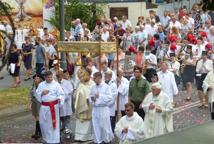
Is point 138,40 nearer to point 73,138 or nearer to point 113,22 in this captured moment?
point 113,22

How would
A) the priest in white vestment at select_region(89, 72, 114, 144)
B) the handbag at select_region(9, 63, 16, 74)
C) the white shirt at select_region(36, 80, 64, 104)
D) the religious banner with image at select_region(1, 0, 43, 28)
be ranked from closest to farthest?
the priest in white vestment at select_region(89, 72, 114, 144) → the white shirt at select_region(36, 80, 64, 104) → the handbag at select_region(9, 63, 16, 74) → the religious banner with image at select_region(1, 0, 43, 28)

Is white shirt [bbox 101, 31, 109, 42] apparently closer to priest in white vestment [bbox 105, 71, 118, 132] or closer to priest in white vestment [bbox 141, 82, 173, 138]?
priest in white vestment [bbox 105, 71, 118, 132]

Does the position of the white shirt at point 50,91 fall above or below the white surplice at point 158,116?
above

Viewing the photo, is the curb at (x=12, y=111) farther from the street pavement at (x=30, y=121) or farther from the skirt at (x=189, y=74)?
the skirt at (x=189, y=74)

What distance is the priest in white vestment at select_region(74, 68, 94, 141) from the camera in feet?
49.0

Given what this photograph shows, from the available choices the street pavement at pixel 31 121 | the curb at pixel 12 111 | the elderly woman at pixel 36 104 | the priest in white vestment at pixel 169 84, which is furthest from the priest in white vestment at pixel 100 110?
the curb at pixel 12 111

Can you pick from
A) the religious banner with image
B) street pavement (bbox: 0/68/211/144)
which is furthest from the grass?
the religious banner with image

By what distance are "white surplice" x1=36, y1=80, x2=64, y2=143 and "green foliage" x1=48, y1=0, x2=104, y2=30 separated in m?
17.4

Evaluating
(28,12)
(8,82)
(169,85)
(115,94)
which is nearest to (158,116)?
(115,94)

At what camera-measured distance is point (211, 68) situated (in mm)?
19094

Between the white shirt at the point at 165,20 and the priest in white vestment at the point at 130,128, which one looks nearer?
the priest in white vestment at the point at 130,128

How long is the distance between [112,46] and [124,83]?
4.11ft

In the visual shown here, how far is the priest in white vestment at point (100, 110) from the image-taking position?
46.5 feet

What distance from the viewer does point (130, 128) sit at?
1256cm
